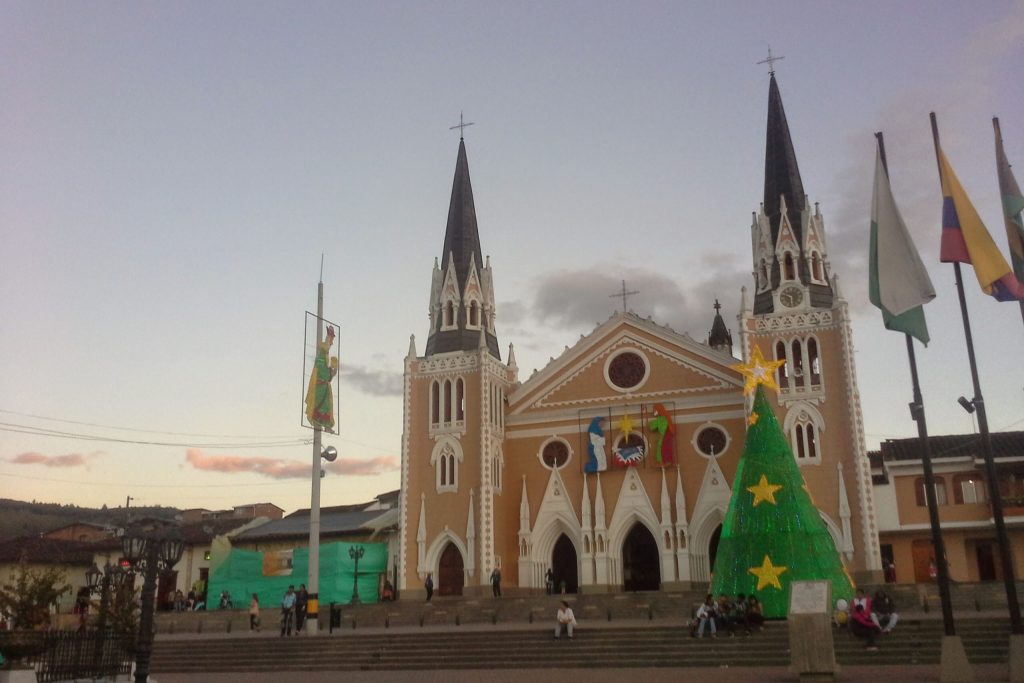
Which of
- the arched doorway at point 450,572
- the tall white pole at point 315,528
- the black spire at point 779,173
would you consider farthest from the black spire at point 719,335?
the tall white pole at point 315,528

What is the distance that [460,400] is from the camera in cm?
4616

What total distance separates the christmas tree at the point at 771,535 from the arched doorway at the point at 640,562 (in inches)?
562

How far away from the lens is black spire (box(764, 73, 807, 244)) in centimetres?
4562

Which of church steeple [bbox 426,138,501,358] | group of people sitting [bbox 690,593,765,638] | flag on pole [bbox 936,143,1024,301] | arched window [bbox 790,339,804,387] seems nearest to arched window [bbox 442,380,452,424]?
church steeple [bbox 426,138,501,358]

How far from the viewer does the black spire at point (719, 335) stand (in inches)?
2574

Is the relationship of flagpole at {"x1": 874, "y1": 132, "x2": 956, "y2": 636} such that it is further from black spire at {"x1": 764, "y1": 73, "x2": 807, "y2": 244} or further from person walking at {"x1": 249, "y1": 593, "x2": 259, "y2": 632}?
black spire at {"x1": 764, "y1": 73, "x2": 807, "y2": 244}

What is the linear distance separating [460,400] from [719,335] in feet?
85.4

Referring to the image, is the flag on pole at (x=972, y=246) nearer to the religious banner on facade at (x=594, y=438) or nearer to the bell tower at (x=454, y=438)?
the religious banner on facade at (x=594, y=438)

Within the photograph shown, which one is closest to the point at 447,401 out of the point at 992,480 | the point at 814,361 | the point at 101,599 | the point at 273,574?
the point at 273,574

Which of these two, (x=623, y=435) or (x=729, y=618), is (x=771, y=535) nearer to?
(x=729, y=618)

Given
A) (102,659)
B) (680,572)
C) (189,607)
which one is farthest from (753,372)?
(189,607)

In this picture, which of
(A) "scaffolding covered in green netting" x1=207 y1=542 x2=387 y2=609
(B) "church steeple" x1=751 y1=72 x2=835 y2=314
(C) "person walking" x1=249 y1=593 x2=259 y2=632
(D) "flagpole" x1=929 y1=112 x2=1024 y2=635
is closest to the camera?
(D) "flagpole" x1=929 y1=112 x2=1024 y2=635

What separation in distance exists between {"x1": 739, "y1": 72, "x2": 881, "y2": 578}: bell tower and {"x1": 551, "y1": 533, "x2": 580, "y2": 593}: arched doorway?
11.4 m

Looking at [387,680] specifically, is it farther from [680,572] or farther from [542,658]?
[680,572]
